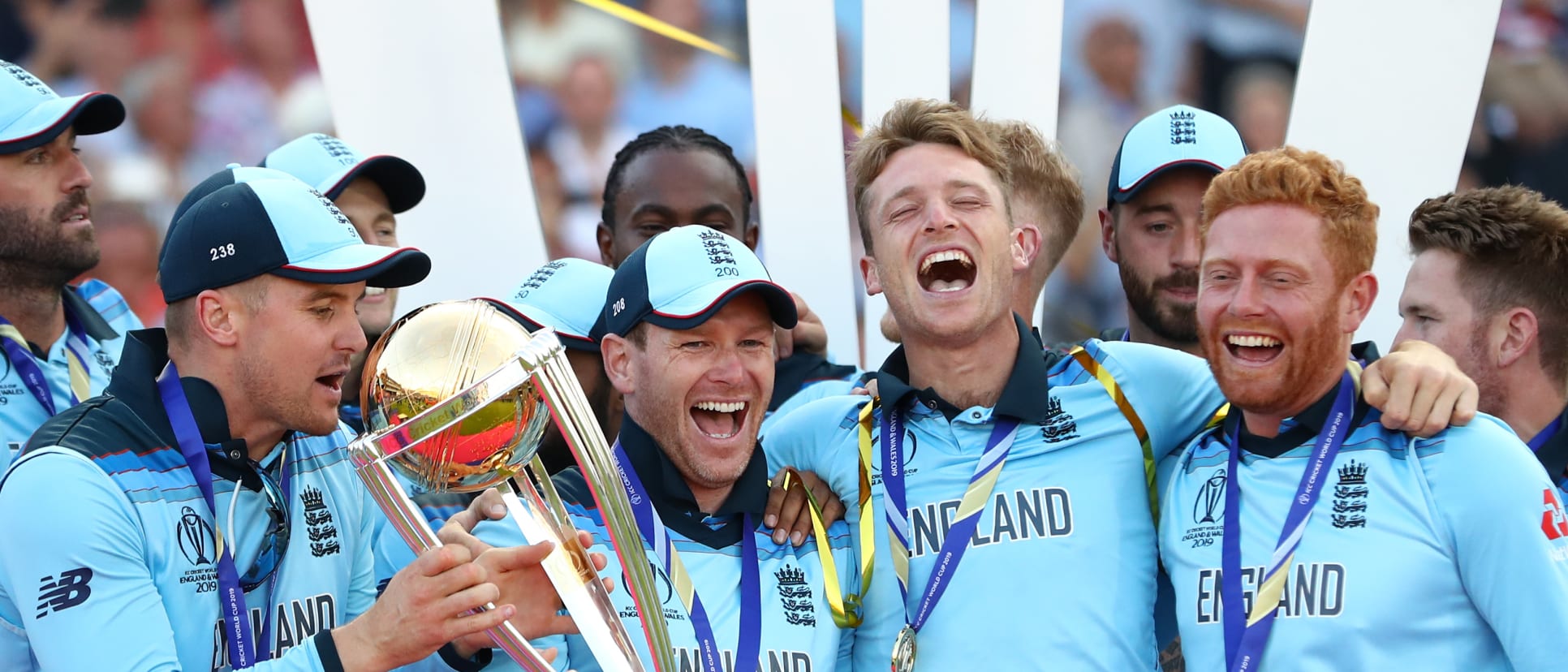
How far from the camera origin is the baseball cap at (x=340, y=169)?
4.22m

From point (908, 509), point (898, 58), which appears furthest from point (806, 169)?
point (908, 509)

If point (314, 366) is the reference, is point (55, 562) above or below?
below

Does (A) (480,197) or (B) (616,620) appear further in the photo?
(A) (480,197)

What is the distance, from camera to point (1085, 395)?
3.16m

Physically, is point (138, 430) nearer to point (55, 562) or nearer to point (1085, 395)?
point (55, 562)

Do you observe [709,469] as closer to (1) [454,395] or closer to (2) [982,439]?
(2) [982,439]

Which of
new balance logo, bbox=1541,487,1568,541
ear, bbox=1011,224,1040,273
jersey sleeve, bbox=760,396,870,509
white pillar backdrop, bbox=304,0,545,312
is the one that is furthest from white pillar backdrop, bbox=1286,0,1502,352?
white pillar backdrop, bbox=304,0,545,312

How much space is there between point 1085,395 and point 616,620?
1446 millimetres

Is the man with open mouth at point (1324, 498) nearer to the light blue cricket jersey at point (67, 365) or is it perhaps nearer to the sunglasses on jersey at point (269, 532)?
the sunglasses on jersey at point (269, 532)

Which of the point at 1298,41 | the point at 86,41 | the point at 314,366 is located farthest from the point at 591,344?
the point at 1298,41

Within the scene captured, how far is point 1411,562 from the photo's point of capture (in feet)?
8.36

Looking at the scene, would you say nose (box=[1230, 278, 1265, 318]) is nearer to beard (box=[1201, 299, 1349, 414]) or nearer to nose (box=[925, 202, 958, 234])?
beard (box=[1201, 299, 1349, 414])

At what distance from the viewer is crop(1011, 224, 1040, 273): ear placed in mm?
3631

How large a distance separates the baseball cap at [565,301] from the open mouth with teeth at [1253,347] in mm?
1672
